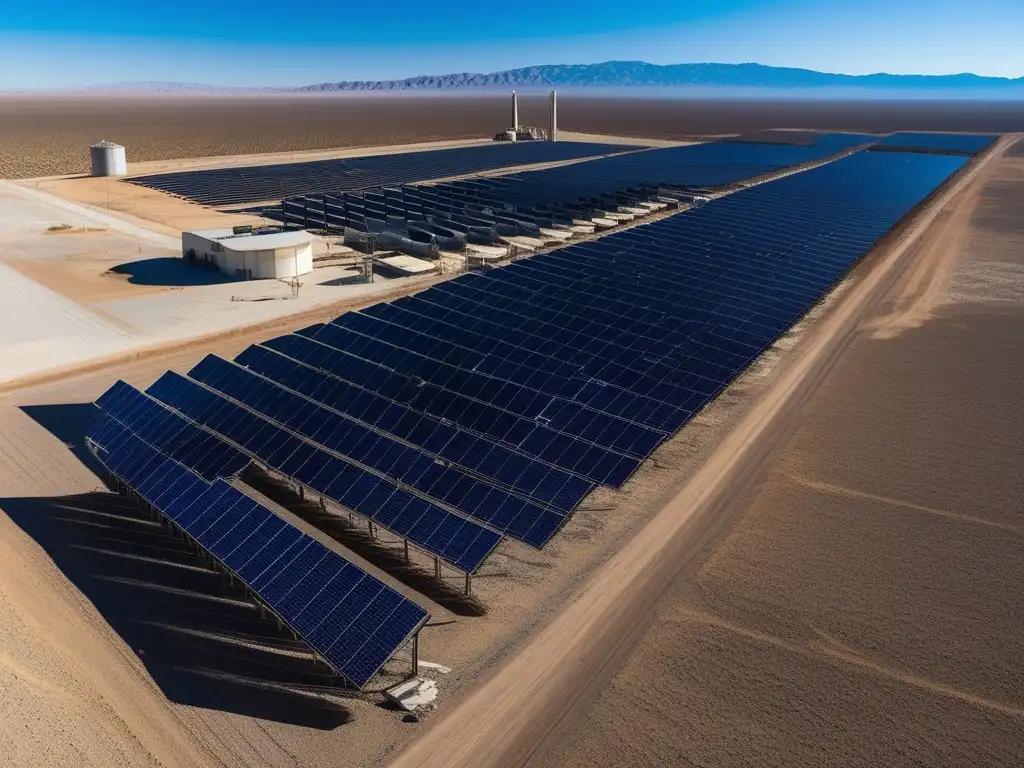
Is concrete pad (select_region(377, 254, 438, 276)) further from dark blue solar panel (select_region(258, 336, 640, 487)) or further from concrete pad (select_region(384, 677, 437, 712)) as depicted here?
concrete pad (select_region(384, 677, 437, 712))

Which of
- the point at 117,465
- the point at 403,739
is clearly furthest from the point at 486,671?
the point at 117,465

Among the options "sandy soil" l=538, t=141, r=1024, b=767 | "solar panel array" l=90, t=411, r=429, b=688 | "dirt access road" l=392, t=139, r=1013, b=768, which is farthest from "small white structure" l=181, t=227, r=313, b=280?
"sandy soil" l=538, t=141, r=1024, b=767

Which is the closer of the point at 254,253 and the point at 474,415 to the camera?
the point at 474,415

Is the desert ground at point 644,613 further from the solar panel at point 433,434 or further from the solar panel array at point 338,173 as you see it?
the solar panel array at point 338,173

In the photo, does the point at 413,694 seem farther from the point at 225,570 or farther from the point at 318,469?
the point at 318,469

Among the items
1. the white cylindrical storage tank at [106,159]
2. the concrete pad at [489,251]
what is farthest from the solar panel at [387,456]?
the white cylindrical storage tank at [106,159]

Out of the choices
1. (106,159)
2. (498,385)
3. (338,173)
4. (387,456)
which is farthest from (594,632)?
(106,159)
